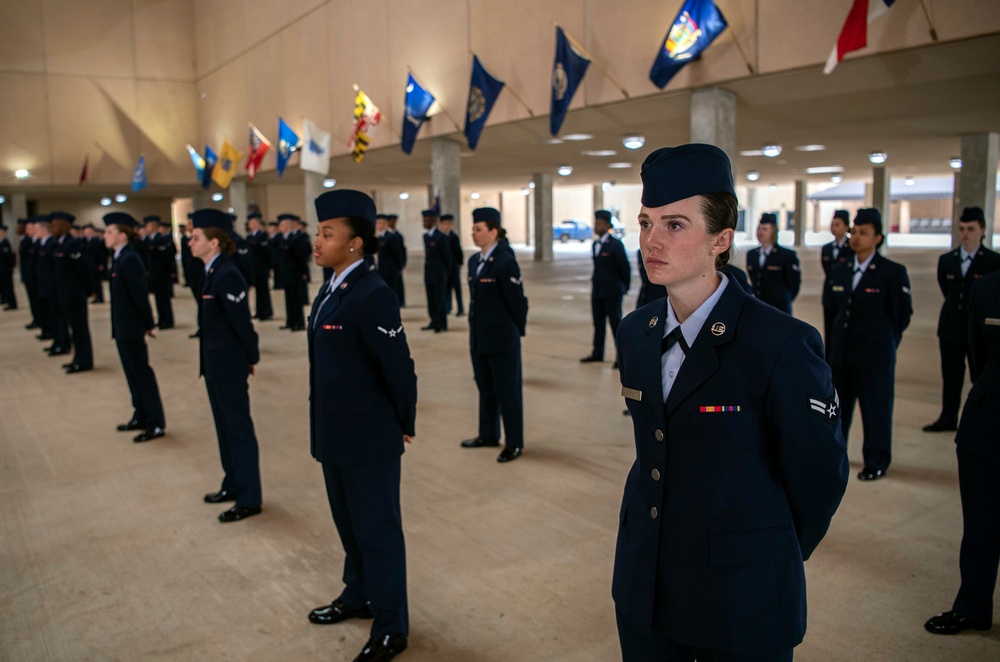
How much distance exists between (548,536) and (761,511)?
289 cm

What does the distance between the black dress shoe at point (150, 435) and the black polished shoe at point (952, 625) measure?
249 inches

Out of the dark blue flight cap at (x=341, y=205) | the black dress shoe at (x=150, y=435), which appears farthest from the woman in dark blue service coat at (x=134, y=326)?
the dark blue flight cap at (x=341, y=205)

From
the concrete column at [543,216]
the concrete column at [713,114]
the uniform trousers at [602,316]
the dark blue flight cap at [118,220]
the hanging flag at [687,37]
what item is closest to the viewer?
the dark blue flight cap at [118,220]

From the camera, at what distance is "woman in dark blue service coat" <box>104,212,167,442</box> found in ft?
22.0

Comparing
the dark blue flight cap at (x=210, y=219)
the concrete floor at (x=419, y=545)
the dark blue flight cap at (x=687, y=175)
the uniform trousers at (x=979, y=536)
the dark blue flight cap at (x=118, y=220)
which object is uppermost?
the dark blue flight cap at (x=118, y=220)

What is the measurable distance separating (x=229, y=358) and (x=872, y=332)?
4.52m

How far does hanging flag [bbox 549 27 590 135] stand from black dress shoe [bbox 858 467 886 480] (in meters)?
8.38

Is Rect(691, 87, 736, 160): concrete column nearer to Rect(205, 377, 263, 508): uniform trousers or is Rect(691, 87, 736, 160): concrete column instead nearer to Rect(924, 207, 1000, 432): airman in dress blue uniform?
Rect(924, 207, 1000, 432): airman in dress blue uniform

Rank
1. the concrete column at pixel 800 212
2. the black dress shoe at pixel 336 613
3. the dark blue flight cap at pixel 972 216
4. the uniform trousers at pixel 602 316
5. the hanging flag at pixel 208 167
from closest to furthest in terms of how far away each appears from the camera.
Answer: the black dress shoe at pixel 336 613, the dark blue flight cap at pixel 972 216, the uniform trousers at pixel 602 316, the hanging flag at pixel 208 167, the concrete column at pixel 800 212

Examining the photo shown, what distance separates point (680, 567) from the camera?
5.98 feet

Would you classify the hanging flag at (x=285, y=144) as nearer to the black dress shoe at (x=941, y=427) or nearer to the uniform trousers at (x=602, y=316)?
the uniform trousers at (x=602, y=316)

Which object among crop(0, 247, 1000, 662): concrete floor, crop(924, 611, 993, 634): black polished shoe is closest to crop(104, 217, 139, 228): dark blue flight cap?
crop(0, 247, 1000, 662): concrete floor

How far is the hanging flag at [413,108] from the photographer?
16.7 metres

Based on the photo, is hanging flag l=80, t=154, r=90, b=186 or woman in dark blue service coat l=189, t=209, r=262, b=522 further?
hanging flag l=80, t=154, r=90, b=186
